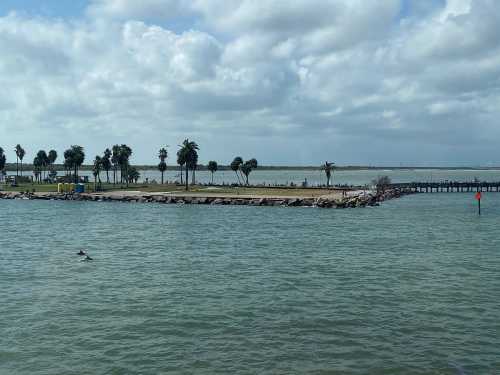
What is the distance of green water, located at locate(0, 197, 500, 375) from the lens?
63.4 ft

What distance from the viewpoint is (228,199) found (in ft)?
314

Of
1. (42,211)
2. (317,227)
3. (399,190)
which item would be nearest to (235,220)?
(317,227)

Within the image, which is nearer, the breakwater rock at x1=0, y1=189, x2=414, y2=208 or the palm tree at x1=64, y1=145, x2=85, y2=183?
the breakwater rock at x1=0, y1=189, x2=414, y2=208

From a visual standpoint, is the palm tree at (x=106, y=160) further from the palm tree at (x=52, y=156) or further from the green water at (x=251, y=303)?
the green water at (x=251, y=303)

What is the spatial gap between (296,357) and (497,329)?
360 inches

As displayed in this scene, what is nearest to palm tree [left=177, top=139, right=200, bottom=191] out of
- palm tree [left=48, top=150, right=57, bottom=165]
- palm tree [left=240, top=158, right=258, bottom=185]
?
palm tree [left=240, top=158, right=258, bottom=185]

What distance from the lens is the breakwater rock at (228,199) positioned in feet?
289

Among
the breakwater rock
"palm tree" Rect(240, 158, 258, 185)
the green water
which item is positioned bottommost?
the green water

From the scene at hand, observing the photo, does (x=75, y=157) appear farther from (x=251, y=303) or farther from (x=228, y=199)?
(x=251, y=303)

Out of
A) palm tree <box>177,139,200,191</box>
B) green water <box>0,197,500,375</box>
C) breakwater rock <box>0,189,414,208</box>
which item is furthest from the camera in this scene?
palm tree <box>177,139,200,191</box>

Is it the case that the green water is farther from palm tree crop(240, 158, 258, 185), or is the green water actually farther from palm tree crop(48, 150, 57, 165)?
palm tree crop(48, 150, 57, 165)

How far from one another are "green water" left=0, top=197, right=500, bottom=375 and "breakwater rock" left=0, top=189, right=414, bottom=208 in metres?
35.1

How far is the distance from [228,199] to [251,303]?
6957 cm

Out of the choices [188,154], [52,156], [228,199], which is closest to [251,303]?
[228,199]
